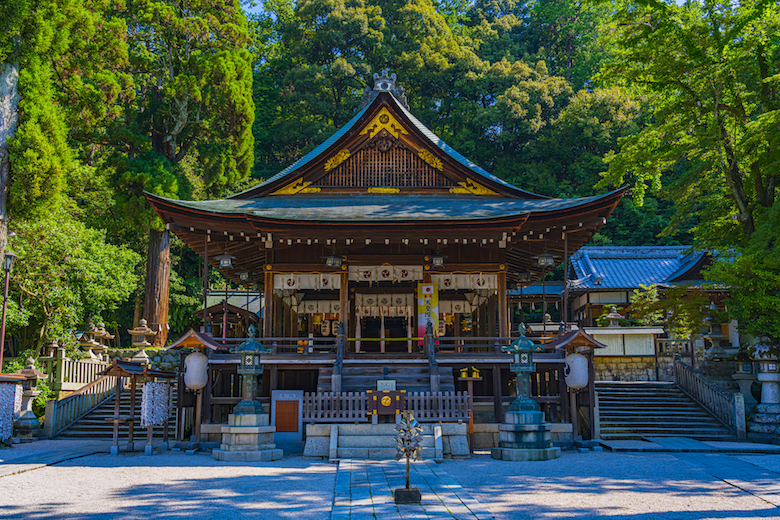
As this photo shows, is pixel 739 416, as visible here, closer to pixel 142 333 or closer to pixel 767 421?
pixel 767 421

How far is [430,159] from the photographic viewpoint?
18672 mm

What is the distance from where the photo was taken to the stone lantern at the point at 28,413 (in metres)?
15.6

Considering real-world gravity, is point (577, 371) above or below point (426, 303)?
below

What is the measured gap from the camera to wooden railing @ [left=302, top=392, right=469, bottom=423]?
1266 cm

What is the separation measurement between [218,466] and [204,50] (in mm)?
25184

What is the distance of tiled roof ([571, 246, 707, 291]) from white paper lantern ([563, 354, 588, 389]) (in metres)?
17.4

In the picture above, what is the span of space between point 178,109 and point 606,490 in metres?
26.7

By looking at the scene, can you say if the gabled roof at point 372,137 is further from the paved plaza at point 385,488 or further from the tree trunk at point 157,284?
the tree trunk at point 157,284

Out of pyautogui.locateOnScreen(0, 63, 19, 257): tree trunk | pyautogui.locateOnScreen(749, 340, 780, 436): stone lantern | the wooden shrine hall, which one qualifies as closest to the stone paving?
the wooden shrine hall

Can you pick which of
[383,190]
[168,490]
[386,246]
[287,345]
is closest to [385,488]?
[168,490]

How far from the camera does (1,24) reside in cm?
2002

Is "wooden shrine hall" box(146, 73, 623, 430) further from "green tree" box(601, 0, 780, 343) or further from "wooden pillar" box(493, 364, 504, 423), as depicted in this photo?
"green tree" box(601, 0, 780, 343)

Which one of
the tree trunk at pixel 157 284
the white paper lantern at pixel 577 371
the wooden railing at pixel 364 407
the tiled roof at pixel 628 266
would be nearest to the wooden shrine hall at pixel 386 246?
the white paper lantern at pixel 577 371

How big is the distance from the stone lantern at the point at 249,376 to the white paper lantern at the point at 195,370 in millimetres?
1033
